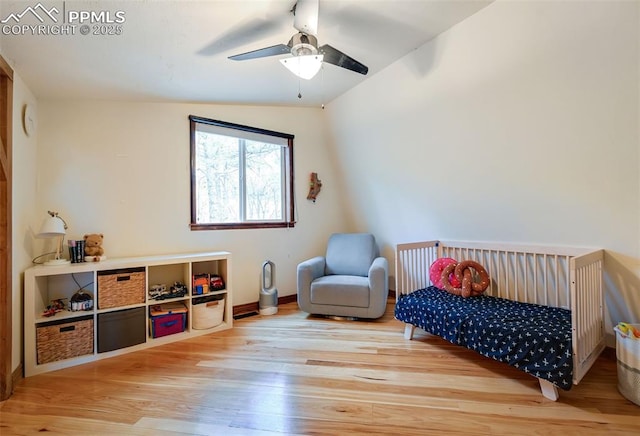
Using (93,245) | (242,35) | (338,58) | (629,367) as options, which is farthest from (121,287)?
(629,367)

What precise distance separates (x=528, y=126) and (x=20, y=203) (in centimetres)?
355

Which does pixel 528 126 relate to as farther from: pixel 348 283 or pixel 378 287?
pixel 348 283

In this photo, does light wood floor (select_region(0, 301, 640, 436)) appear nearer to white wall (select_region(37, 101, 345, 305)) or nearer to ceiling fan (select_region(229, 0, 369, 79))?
white wall (select_region(37, 101, 345, 305))

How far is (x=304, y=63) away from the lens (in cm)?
160

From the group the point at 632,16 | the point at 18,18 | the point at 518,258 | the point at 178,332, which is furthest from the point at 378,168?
the point at 18,18

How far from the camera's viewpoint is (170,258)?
8.38 feet

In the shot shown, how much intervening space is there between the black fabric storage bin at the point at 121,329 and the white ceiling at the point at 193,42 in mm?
1805

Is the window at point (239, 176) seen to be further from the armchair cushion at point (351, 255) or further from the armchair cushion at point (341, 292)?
the armchair cushion at point (341, 292)

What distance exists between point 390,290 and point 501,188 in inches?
77.0

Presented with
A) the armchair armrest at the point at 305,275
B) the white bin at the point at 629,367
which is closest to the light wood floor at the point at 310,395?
the white bin at the point at 629,367

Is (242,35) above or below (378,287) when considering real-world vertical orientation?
→ above

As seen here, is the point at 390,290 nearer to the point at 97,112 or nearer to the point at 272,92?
the point at 272,92

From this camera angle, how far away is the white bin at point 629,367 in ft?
5.19

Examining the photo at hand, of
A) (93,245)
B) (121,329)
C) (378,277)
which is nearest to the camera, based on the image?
(121,329)
